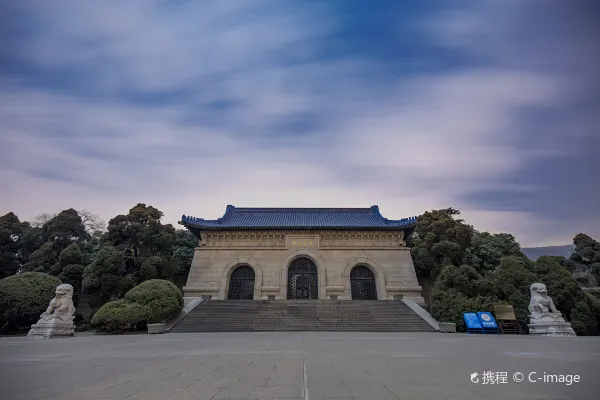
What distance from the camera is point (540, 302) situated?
40.8 feet

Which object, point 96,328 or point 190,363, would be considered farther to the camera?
point 96,328

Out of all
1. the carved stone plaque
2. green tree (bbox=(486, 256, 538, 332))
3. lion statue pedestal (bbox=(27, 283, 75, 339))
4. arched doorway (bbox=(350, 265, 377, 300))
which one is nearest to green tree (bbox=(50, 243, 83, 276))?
lion statue pedestal (bbox=(27, 283, 75, 339))

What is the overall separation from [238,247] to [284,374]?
63.7 ft

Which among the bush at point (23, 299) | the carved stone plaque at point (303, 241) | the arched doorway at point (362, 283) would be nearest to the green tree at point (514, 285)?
the arched doorway at point (362, 283)

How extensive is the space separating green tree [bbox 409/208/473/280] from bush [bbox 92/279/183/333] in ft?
58.1

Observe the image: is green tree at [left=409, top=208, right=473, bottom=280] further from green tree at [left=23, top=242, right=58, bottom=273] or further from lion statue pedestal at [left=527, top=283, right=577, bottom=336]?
green tree at [left=23, top=242, right=58, bottom=273]

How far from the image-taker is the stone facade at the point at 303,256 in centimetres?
2127

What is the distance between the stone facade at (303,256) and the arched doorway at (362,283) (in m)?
0.43

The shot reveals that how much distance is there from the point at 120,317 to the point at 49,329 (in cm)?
244

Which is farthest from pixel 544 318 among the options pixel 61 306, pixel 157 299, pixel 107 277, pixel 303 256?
pixel 107 277

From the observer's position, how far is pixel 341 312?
1620cm

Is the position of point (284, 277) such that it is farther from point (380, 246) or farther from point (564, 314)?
point (564, 314)

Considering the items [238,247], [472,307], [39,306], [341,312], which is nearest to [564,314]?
[472,307]

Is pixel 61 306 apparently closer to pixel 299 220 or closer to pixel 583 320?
pixel 299 220
